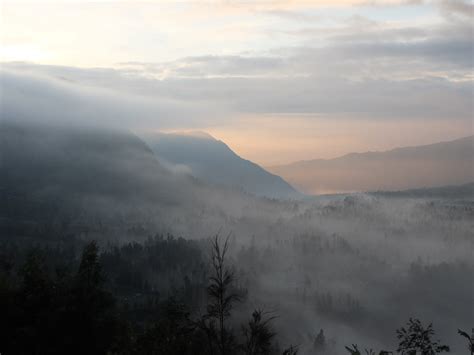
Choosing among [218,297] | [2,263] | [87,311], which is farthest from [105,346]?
[2,263]

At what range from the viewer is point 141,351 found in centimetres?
4112

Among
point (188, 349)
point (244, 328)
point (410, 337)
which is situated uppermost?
point (244, 328)

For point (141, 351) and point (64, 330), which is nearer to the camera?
point (141, 351)

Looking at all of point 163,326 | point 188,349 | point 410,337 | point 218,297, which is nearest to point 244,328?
point 218,297

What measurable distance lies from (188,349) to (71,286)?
21714 millimetres

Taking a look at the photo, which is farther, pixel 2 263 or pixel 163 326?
pixel 2 263

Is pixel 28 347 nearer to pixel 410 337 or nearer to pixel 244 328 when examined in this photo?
pixel 244 328

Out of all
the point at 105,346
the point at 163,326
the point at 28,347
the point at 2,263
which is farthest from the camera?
the point at 2,263

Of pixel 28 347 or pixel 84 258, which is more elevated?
pixel 84 258

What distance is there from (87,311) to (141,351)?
60.2ft

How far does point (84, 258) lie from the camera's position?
6341cm

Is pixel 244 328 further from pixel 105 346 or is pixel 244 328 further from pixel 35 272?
pixel 35 272

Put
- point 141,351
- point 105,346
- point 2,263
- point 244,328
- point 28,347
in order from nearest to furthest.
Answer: point 244,328
point 141,351
point 28,347
point 105,346
point 2,263

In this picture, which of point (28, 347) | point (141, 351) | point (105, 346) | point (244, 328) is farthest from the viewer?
point (105, 346)
